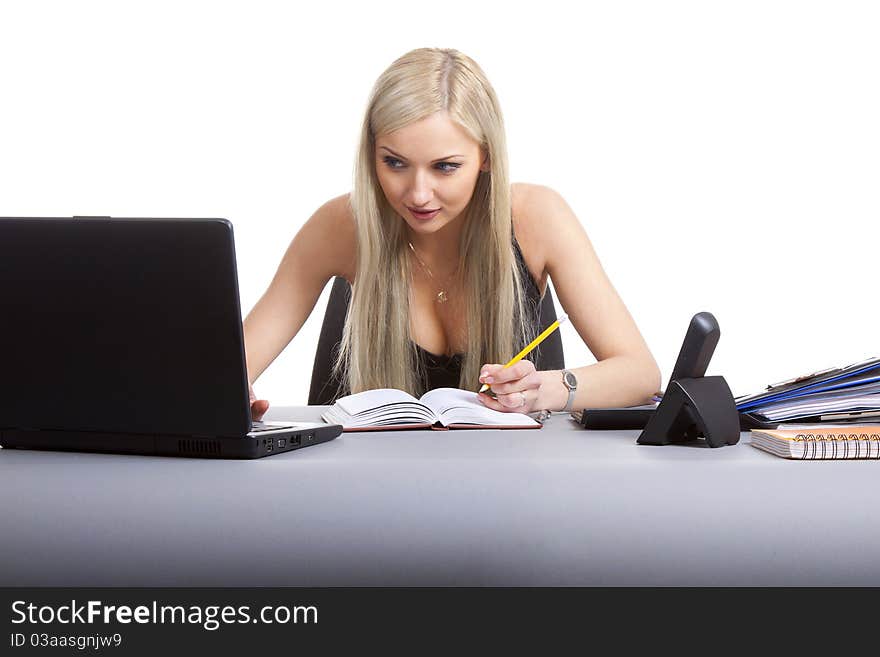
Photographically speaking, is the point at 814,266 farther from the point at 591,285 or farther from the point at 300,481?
the point at 300,481

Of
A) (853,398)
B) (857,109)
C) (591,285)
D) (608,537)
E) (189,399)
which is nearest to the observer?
(608,537)

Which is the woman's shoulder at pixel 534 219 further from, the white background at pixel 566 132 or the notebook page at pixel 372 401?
the white background at pixel 566 132

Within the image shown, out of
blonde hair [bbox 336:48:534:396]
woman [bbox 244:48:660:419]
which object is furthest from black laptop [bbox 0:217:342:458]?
blonde hair [bbox 336:48:534:396]

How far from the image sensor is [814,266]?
4086 mm

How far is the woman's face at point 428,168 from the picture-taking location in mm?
1968

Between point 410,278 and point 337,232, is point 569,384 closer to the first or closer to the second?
point 410,278

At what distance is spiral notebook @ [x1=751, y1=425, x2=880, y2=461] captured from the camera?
1.05 metres

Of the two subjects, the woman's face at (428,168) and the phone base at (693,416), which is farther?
the woman's face at (428,168)

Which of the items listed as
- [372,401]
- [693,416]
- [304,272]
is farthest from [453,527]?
[304,272]

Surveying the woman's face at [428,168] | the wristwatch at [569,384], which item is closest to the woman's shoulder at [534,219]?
the woman's face at [428,168]

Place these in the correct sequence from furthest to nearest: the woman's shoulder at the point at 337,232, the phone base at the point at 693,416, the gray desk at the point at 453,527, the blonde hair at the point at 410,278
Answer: the woman's shoulder at the point at 337,232 < the blonde hair at the point at 410,278 < the phone base at the point at 693,416 < the gray desk at the point at 453,527

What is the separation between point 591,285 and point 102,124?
2764mm

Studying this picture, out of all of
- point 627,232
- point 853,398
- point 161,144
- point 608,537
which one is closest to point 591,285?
point 853,398

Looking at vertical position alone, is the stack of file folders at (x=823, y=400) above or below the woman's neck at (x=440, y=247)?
below
